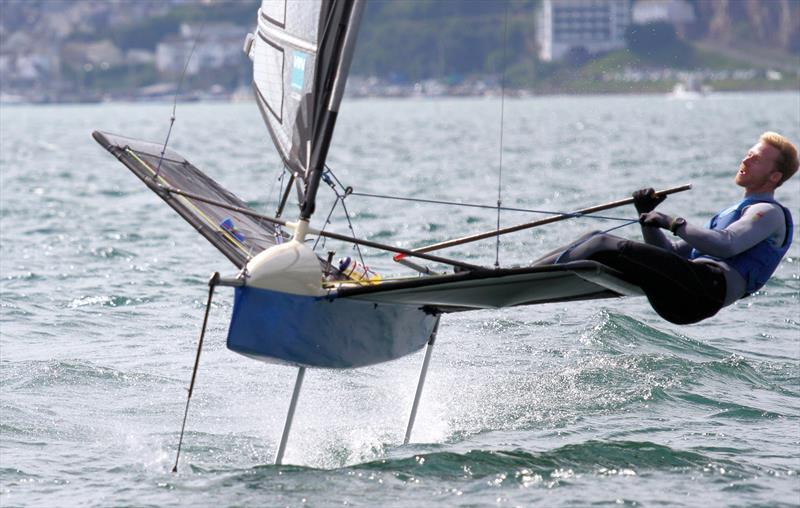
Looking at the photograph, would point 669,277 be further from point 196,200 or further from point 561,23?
point 561,23

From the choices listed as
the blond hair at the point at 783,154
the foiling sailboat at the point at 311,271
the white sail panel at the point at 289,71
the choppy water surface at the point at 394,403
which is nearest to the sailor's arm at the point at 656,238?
the foiling sailboat at the point at 311,271

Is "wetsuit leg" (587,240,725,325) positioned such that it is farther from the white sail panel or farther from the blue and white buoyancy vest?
the white sail panel

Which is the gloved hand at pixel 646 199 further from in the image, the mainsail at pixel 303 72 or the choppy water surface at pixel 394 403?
the mainsail at pixel 303 72

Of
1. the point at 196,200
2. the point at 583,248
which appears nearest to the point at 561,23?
the point at 196,200

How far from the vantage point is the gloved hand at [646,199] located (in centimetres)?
577

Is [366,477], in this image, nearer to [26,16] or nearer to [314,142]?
[314,142]

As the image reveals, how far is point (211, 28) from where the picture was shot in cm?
8969

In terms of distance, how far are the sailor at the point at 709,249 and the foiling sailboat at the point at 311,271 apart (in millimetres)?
136

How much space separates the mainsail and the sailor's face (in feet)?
6.01

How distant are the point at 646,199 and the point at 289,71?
207cm

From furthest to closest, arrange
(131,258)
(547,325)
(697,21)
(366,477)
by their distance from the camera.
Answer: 1. (697,21)
2. (131,258)
3. (547,325)
4. (366,477)

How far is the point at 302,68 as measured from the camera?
6617 mm

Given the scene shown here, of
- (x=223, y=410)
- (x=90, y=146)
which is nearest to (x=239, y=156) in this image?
(x=90, y=146)

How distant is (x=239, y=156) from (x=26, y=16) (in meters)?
97.9
